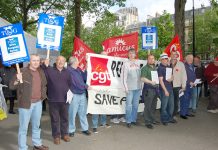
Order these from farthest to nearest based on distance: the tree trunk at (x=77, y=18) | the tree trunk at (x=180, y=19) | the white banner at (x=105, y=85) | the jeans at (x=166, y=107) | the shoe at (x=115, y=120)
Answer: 1. the tree trunk at (x=77, y=18)
2. the tree trunk at (x=180, y=19)
3. the shoe at (x=115, y=120)
4. the jeans at (x=166, y=107)
5. the white banner at (x=105, y=85)

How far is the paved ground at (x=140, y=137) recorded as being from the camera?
712cm

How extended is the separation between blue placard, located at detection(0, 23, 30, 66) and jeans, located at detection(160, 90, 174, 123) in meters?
4.07

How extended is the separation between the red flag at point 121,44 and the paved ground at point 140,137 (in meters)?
2.36

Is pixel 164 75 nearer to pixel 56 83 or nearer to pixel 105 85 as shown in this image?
pixel 105 85

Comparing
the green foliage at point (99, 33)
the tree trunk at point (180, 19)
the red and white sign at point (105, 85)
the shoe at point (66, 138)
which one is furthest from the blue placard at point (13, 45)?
the green foliage at point (99, 33)

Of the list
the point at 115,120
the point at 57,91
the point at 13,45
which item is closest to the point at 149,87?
the point at 115,120

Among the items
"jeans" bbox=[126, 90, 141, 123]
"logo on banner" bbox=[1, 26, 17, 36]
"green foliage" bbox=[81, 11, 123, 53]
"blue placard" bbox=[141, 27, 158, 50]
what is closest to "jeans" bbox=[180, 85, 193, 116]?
"blue placard" bbox=[141, 27, 158, 50]

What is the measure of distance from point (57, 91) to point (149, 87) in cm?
266

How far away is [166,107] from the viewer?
373 inches

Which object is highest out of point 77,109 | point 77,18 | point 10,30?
point 77,18

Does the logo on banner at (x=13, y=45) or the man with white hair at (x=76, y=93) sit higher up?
the logo on banner at (x=13, y=45)

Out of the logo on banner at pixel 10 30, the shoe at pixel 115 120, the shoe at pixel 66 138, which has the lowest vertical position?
the shoe at pixel 66 138

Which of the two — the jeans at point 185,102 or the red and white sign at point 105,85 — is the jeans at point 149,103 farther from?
the jeans at point 185,102

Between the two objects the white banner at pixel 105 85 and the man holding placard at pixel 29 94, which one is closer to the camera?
the man holding placard at pixel 29 94
